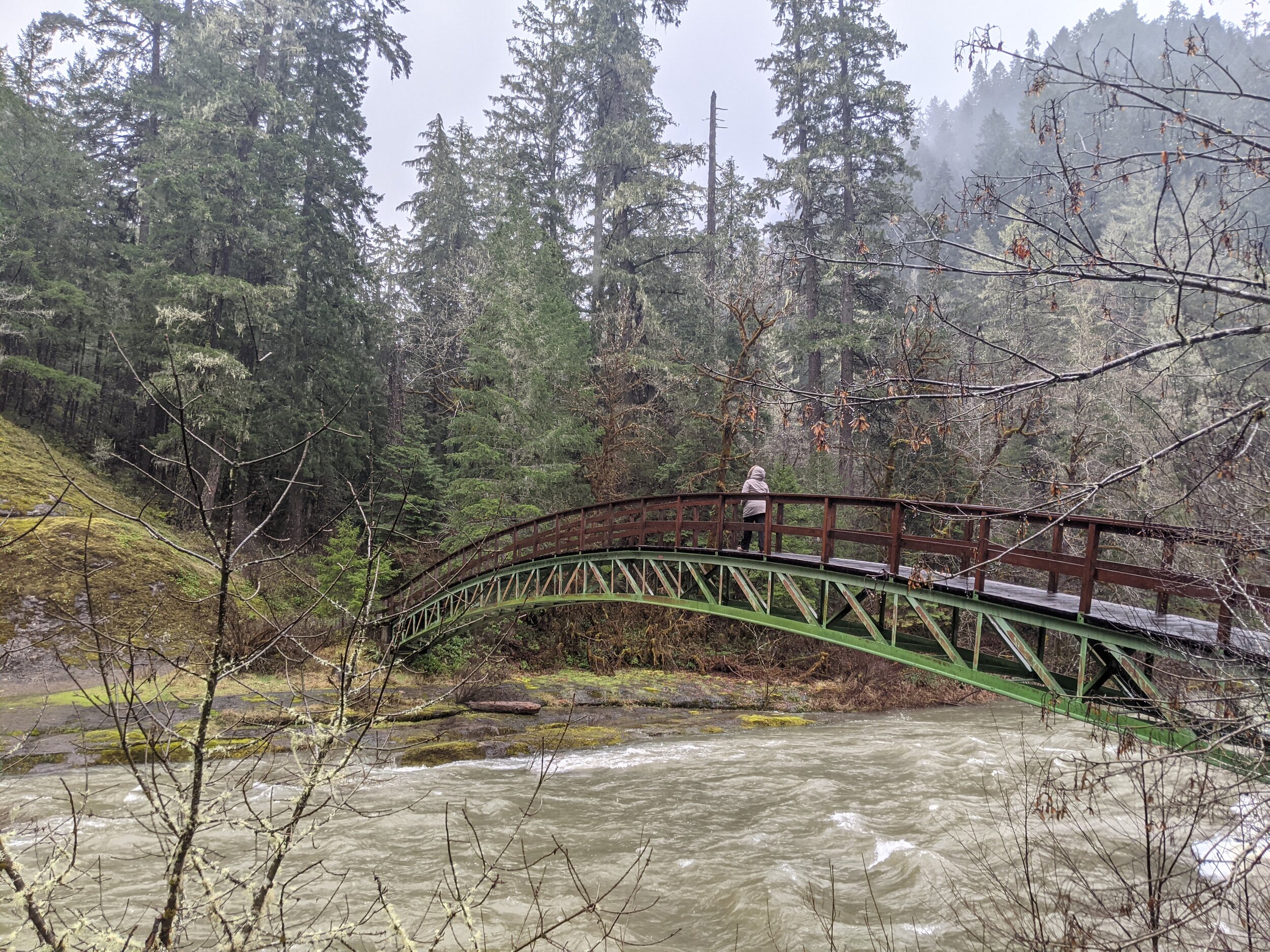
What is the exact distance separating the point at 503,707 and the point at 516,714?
1.02 ft

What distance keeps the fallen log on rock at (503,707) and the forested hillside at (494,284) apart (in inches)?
167

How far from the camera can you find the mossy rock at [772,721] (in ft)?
51.1

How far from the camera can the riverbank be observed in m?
10.9

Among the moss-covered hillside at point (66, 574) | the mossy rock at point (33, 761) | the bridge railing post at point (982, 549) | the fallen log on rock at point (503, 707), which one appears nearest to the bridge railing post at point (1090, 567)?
the bridge railing post at point (982, 549)

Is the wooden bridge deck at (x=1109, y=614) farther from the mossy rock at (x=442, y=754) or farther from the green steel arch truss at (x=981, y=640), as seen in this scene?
the mossy rock at (x=442, y=754)

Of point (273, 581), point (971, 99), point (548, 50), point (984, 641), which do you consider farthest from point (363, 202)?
A: point (971, 99)

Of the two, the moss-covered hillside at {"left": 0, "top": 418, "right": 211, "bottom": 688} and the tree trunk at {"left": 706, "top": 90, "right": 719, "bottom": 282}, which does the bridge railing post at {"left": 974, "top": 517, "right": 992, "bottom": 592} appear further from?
the tree trunk at {"left": 706, "top": 90, "right": 719, "bottom": 282}

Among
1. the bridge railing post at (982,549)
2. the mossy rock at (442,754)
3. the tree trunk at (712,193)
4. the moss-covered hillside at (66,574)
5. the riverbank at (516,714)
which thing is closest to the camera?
the bridge railing post at (982,549)

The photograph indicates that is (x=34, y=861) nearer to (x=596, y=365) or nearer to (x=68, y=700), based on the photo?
(x=68, y=700)

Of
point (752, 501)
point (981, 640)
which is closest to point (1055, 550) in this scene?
point (981, 640)

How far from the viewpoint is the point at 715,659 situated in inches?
802

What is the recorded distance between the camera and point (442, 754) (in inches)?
484

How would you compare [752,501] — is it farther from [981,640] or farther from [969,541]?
[969,541]

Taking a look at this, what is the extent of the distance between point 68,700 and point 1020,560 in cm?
1542
